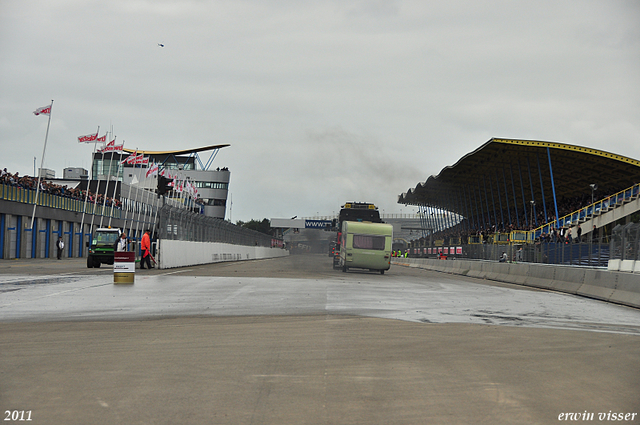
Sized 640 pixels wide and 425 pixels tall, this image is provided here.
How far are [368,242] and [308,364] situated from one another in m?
29.5

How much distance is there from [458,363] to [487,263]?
94.9ft

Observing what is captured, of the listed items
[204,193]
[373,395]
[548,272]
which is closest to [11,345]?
[373,395]

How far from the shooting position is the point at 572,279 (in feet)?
74.6

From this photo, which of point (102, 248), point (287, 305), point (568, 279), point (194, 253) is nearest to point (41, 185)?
point (194, 253)

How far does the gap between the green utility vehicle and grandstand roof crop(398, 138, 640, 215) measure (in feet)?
113

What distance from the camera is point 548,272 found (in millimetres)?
25484

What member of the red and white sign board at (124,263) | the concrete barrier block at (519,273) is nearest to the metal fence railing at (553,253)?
the concrete barrier block at (519,273)

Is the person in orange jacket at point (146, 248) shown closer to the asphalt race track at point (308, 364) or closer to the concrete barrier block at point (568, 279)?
the asphalt race track at point (308, 364)

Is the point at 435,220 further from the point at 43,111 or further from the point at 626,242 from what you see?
the point at 626,242

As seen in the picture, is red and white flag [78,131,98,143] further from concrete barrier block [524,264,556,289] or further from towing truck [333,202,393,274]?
concrete barrier block [524,264,556,289]

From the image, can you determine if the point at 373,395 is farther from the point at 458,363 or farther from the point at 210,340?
the point at 210,340

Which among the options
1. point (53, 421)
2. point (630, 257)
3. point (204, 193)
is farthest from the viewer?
point (204, 193)

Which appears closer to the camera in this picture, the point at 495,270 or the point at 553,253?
the point at 553,253

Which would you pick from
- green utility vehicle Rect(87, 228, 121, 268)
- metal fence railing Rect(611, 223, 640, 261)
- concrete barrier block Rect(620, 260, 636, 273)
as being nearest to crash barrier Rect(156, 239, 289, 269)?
green utility vehicle Rect(87, 228, 121, 268)
